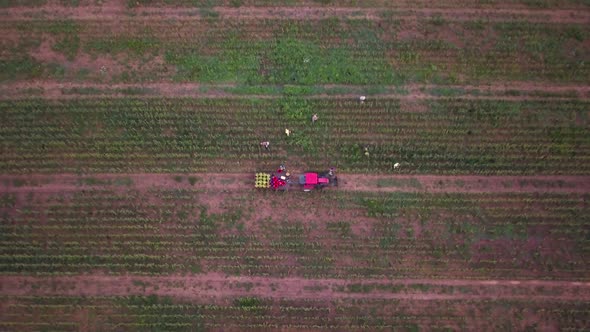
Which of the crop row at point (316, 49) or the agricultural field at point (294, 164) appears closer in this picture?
A: the agricultural field at point (294, 164)

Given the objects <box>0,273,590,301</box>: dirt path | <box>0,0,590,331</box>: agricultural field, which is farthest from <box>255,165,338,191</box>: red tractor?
<box>0,273,590,301</box>: dirt path

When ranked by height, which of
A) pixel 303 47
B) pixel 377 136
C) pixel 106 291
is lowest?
pixel 106 291

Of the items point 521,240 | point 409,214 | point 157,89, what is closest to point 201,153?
point 157,89

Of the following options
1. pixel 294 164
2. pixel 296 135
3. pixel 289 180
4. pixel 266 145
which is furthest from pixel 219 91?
pixel 289 180

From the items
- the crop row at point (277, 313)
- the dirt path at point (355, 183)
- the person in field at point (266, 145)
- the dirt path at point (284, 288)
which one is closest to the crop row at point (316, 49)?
the person in field at point (266, 145)

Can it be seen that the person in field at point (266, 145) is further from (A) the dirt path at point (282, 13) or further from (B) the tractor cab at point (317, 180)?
(A) the dirt path at point (282, 13)

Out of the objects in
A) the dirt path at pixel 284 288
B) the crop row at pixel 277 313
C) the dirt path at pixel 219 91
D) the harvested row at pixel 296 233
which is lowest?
the crop row at pixel 277 313

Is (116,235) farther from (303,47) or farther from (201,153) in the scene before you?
(303,47)
